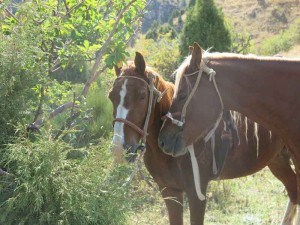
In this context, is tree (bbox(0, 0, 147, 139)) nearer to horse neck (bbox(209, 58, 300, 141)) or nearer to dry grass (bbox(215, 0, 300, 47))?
horse neck (bbox(209, 58, 300, 141))

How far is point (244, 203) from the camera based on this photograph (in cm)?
572

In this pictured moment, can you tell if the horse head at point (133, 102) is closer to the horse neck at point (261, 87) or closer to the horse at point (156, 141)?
the horse at point (156, 141)

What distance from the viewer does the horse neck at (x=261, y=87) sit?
2.85m

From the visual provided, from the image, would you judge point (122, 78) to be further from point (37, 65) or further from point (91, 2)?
point (37, 65)

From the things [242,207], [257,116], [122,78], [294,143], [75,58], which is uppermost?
[75,58]

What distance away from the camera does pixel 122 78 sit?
3189mm

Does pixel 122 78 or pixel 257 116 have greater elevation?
pixel 122 78

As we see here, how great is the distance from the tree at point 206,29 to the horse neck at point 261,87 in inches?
233

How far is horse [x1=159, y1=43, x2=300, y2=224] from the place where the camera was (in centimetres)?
284

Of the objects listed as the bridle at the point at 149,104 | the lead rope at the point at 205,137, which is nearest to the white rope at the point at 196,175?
the lead rope at the point at 205,137

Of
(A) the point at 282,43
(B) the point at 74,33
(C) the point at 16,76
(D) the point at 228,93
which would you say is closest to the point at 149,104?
(D) the point at 228,93

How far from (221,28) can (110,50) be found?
20.5 ft

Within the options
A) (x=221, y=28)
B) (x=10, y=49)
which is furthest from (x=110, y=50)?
(x=221, y=28)

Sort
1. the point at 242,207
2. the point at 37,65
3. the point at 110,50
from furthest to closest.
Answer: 1. the point at 242,207
2. the point at 110,50
3. the point at 37,65
